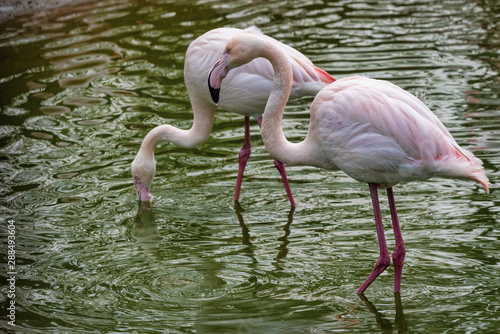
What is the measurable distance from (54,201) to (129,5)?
7017mm

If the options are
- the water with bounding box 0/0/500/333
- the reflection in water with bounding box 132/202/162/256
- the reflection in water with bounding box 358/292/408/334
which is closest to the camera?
the reflection in water with bounding box 358/292/408/334

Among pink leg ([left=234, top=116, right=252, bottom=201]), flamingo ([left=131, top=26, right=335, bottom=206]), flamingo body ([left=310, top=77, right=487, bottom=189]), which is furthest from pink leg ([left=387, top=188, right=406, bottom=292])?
pink leg ([left=234, top=116, right=252, bottom=201])

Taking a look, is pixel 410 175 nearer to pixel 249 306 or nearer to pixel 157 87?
pixel 249 306

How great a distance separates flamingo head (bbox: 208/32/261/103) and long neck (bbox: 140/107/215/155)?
71.0 inches

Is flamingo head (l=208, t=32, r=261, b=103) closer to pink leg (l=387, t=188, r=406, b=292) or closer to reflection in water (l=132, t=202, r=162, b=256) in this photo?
pink leg (l=387, t=188, r=406, b=292)

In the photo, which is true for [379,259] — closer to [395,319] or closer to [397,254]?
[397,254]

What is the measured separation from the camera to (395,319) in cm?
498

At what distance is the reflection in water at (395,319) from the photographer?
489 cm

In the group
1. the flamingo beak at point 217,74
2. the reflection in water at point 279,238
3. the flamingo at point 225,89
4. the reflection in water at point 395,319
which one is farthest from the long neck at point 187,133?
the reflection in water at point 395,319

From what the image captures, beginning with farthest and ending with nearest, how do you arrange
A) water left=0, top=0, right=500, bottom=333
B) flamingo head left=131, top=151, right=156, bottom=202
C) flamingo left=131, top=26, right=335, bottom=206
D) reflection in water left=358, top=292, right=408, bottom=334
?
flamingo head left=131, top=151, right=156, bottom=202 → flamingo left=131, top=26, right=335, bottom=206 → water left=0, top=0, right=500, bottom=333 → reflection in water left=358, top=292, right=408, bottom=334

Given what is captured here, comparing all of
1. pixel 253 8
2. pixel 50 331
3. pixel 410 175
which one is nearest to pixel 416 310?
pixel 410 175

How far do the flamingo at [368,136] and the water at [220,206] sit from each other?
0.51 meters

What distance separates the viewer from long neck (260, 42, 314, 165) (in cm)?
530

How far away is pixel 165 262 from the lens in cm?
598
